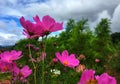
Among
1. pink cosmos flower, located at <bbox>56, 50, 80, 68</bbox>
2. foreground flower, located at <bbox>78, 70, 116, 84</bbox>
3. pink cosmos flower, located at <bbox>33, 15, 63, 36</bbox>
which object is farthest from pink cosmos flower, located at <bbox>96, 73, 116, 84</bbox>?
pink cosmos flower, located at <bbox>56, 50, 80, 68</bbox>

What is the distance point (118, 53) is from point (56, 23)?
8.20 meters

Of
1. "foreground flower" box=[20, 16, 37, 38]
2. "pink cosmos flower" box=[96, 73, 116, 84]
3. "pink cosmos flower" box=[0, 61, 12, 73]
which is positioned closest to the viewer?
"pink cosmos flower" box=[96, 73, 116, 84]

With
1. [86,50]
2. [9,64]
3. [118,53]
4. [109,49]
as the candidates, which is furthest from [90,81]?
[109,49]

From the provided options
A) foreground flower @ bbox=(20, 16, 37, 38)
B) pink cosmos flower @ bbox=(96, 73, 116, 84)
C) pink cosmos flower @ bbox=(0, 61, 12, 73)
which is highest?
foreground flower @ bbox=(20, 16, 37, 38)

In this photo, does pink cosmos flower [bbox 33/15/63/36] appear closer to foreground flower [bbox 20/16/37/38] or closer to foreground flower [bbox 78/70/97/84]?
foreground flower [bbox 20/16/37/38]

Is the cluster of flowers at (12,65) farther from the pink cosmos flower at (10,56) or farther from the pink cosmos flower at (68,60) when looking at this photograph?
the pink cosmos flower at (68,60)

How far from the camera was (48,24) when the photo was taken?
1410mm

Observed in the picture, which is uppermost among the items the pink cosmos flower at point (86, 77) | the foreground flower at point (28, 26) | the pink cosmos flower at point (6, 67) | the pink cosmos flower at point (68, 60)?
the foreground flower at point (28, 26)

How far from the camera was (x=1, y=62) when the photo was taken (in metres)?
1.53

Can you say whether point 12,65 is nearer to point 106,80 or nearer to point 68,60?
point 68,60

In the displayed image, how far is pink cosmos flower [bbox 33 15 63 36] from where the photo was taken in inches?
54.5

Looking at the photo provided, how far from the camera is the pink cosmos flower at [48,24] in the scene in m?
1.38

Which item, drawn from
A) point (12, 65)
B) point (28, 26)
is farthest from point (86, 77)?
point (12, 65)

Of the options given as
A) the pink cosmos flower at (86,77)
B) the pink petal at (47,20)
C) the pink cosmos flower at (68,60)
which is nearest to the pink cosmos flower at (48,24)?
the pink petal at (47,20)
